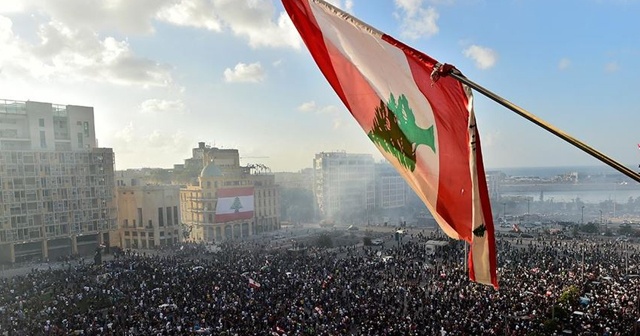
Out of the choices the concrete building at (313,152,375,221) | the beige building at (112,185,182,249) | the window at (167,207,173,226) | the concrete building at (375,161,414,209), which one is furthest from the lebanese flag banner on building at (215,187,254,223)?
the concrete building at (375,161,414,209)

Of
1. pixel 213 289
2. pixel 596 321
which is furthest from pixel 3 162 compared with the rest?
pixel 596 321

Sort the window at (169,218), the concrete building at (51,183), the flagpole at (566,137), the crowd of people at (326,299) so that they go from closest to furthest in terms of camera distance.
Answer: the flagpole at (566,137) < the crowd of people at (326,299) < the concrete building at (51,183) < the window at (169,218)

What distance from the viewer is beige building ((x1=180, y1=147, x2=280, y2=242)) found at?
182 ft

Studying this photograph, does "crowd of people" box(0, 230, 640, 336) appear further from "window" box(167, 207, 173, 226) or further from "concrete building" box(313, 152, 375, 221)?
"concrete building" box(313, 152, 375, 221)

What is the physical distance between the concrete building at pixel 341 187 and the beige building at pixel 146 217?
35751mm

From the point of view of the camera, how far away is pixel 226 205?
55.2m

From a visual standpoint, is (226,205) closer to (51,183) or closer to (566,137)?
(51,183)

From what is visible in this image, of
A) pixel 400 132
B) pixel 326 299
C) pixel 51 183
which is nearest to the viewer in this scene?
pixel 400 132

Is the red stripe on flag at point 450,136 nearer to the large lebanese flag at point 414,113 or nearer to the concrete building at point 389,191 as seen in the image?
the large lebanese flag at point 414,113

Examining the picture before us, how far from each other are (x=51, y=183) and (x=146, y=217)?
407 inches

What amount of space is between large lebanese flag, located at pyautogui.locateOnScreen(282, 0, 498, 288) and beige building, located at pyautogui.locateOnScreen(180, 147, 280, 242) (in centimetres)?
4956

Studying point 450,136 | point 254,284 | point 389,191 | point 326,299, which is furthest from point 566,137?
point 389,191

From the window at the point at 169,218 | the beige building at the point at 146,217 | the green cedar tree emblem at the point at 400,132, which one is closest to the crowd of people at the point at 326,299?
the green cedar tree emblem at the point at 400,132

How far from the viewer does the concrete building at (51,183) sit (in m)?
39.7
